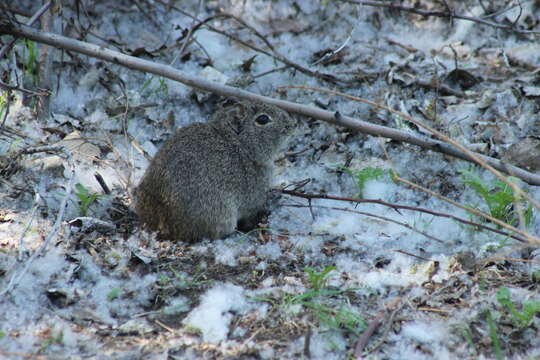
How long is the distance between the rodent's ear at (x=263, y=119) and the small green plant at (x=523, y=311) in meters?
2.15

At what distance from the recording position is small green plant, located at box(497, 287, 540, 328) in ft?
9.29

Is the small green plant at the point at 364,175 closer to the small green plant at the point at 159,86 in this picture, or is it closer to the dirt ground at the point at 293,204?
the dirt ground at the point at 293,204

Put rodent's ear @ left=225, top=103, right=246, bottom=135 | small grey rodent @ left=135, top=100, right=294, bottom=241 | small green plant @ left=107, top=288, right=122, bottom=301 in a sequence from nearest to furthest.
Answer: small green plant @ left=107, top=288, right=122, bottom=301 < small grey rodent @ left=135, top=100, right=294, bottom=241 < rodent's ear @ left=225, top=103, right=246, bottom=135

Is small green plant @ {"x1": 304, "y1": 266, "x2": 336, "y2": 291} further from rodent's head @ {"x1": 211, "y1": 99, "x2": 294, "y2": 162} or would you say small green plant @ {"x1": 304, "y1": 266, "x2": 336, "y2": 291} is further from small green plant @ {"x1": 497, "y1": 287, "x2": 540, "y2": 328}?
rodent's head @ {"x1": 211, "y1": 99, "x2": 294, "y2": 162}

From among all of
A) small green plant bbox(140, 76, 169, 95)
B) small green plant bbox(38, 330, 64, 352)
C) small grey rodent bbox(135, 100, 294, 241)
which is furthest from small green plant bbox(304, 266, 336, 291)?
small green plant bbox(140, 76, 169, 95)

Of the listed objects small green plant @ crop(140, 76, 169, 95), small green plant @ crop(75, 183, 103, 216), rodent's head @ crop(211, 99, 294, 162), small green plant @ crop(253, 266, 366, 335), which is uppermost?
small green plant @ crop(140, 76, 169, 95)

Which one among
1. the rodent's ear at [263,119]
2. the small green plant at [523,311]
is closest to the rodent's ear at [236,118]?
the rodent's ear at [263,119]

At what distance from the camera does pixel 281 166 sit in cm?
489

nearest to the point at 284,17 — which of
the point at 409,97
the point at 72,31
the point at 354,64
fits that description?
the point at 354,64

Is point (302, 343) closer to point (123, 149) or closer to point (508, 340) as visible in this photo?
point (508, 340)

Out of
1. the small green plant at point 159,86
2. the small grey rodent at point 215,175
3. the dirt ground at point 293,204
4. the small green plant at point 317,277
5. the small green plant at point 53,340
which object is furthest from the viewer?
the small green plant at point 159,86

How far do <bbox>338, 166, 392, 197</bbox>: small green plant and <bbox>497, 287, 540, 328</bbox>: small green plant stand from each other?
1.30 meters

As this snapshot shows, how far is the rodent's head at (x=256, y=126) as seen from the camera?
4.36 m

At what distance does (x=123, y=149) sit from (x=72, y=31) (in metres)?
1.55
